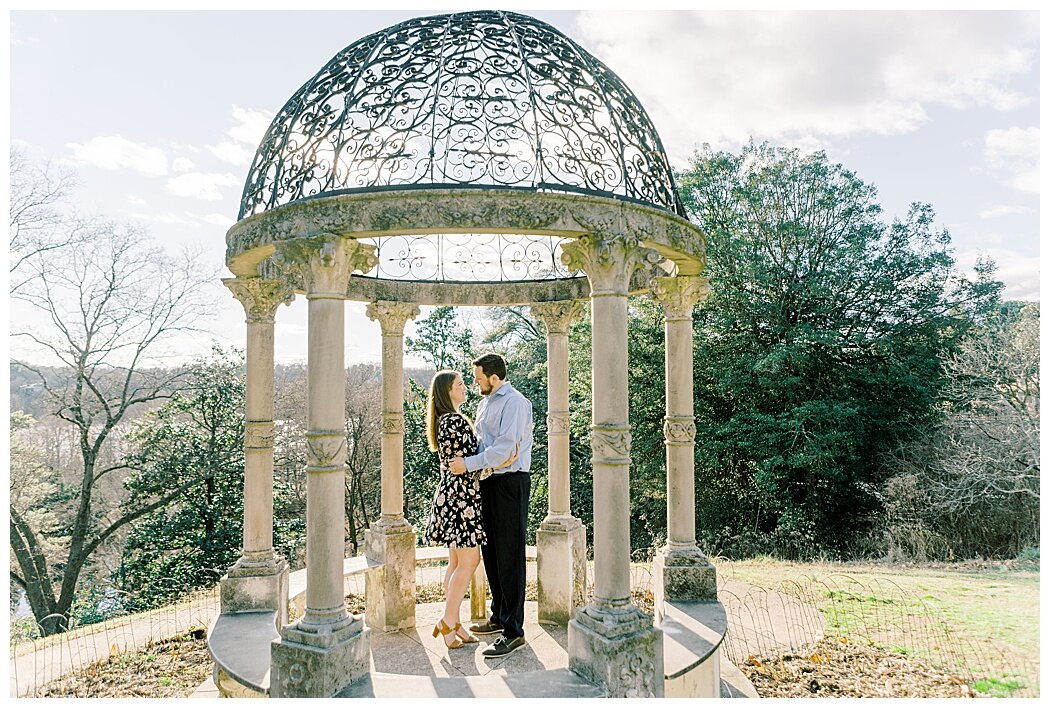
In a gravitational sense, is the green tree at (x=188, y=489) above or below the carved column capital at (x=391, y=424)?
below

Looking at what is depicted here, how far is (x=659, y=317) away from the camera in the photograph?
21703 mm

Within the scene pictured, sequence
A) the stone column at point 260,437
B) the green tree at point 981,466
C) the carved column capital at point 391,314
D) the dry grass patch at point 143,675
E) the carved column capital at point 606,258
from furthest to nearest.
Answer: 1. the green tree at point 981,466
2. the carved column capital at point 391,314
3. the stone column at point 260,437
4. the dry grass patch at point 143,675
5. the carved column capital at point 606,258

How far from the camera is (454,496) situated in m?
6.54

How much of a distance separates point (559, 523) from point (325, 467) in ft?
14.1

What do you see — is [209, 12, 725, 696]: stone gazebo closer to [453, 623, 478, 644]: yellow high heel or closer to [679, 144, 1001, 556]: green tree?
[453, 623, 478, 644]: yellow high heel

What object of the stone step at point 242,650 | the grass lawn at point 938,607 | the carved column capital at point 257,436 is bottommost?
the grass lawn at point 938,607

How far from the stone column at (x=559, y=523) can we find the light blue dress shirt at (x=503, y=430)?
270 cm

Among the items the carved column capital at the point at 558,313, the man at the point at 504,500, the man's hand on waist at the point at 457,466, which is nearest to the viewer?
the man's hand on waist at the point at 457,466

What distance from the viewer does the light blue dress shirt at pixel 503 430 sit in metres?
5.96

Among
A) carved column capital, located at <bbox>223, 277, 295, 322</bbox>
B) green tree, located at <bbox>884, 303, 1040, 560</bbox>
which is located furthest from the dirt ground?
green tree, located at <bbox>884, 303, 1040, 560</bbox>

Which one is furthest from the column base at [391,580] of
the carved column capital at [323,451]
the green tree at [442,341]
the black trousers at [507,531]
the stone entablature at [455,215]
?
the green tree at [442,341]

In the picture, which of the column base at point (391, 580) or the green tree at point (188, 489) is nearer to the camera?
the column base at point (391, 580)

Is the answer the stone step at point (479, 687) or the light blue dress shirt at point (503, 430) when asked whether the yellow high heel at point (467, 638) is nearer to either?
the stone step at point (479, 687)

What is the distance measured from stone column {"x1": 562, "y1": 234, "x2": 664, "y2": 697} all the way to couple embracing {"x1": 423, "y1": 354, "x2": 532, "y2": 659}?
97cm
